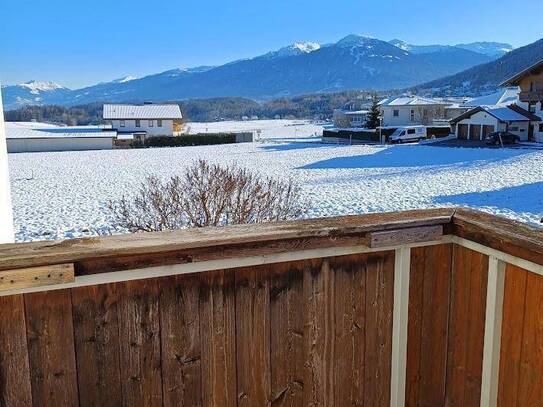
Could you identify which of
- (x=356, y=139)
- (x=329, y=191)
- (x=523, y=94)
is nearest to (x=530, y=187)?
(x=329, y=191)

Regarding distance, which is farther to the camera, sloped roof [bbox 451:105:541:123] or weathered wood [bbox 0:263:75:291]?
sloped roof [bbox 451:105:541:123]

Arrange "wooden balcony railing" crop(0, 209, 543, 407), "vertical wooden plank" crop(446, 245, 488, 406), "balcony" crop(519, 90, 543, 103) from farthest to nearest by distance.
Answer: "balcony" crop(519, 90, 543, 103) < "vertical wooden plank" crop(446, 245, 488, 406) < "wooden balcony railing" crop(0, 209, 543, 407)

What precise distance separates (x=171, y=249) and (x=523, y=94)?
39.3 metres

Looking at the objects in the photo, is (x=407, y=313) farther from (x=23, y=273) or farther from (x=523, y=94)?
(x=523, y=94)

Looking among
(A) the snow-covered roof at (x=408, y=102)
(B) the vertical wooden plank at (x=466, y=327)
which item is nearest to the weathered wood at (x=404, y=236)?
(B) the vertical wooden plank at (x=466, y=327)

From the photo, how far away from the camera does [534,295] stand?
5.68 ft

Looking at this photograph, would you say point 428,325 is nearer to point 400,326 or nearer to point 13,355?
point 400,326

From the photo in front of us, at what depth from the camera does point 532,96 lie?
35.3 m

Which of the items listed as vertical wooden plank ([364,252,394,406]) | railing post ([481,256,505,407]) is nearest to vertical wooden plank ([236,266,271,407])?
vertical wooden plank ([364,252,394,406])

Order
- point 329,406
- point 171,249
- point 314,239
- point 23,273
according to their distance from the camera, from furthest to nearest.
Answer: point 329,406 → point 314,239 → point 171,249 → point 23,273

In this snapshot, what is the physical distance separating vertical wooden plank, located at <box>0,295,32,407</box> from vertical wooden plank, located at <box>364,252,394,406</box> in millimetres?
1186

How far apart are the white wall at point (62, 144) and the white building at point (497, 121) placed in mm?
29581

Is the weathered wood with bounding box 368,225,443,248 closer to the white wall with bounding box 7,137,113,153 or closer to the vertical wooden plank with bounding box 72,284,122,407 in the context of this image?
the vertical wooden plank with bounding box 72,284,122,407

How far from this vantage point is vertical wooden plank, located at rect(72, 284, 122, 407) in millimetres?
1667
